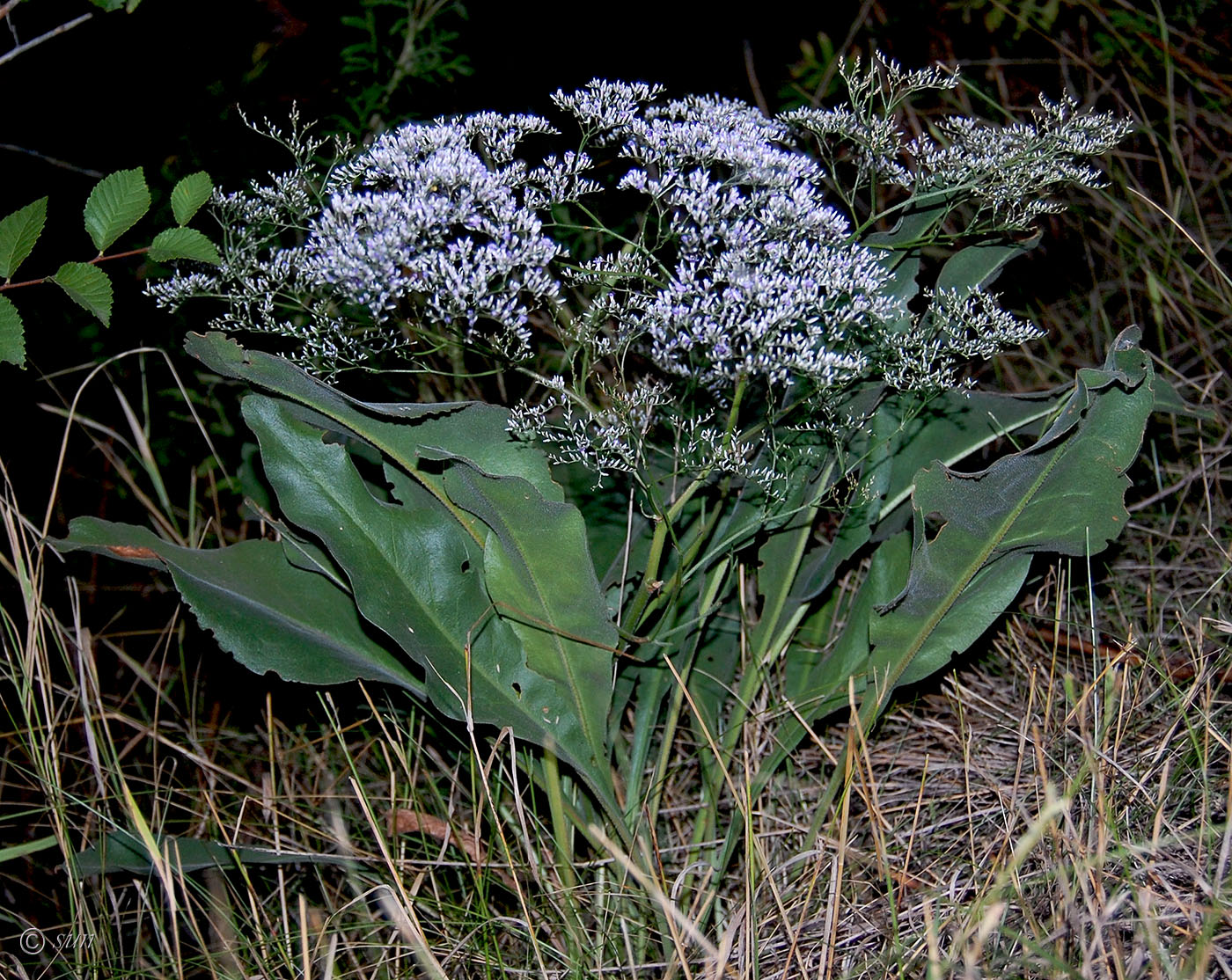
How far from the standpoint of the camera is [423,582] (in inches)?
59.4

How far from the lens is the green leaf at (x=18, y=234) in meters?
1.38

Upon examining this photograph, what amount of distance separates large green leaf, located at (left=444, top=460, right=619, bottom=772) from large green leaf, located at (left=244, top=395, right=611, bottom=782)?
2cm

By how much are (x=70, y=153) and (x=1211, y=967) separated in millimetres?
2242

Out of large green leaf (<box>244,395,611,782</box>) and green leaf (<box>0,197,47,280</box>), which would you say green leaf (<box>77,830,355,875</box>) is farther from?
Answer: green leaf (<box>0,197,47,280</box>)

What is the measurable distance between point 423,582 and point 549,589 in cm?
19

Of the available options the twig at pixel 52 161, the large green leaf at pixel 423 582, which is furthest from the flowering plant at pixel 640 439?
the twig at pixel 52 161

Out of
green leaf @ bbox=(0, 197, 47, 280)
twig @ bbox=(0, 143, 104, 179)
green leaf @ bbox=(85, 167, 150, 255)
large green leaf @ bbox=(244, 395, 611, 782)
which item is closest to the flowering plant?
large green leaf @ bbox=(244, 395, 611, 782)

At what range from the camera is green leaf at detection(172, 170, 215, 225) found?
139 centimetres

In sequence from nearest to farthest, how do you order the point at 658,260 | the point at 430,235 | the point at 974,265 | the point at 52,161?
the point at 430,235 < the point at 658,260 < the point at 974,265 < the point at 52,161

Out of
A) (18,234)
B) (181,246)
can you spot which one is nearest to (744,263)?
(181,246)

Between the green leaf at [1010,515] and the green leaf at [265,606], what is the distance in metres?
0.76

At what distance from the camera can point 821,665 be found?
1772 millimetres

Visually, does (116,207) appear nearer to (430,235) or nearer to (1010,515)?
(430,235)

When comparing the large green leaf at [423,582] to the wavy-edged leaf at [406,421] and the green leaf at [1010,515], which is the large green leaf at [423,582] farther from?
the green leaf at [1010,515]
